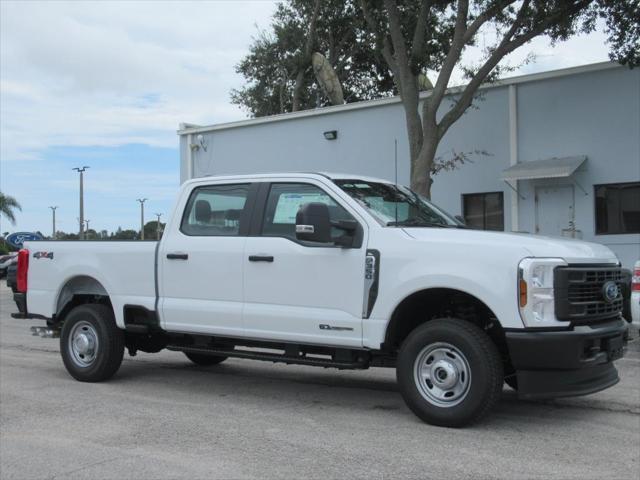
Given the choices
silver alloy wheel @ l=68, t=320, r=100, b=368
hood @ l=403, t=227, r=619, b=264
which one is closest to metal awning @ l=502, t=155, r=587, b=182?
hood @ l=403, t=227, r=619, b=264

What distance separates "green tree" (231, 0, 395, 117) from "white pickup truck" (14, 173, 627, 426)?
2416cm

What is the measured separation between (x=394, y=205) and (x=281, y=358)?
173cm

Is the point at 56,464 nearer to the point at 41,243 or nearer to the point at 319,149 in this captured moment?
the point at 41,243

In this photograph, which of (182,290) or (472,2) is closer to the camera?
(182,290)

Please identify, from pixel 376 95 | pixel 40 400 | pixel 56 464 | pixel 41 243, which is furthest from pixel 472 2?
pixel 376 95

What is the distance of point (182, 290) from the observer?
6902 millimetres

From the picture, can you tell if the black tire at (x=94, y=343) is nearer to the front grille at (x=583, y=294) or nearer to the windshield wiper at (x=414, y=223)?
the windshield wiper at (x=414, y=223)

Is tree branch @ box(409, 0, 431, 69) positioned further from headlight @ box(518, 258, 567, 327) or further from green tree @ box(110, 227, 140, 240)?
headlight @ box(518, 258, 567, 327)

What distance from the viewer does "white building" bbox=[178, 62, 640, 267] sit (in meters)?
A: 15.6

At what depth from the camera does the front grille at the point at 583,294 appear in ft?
17.0

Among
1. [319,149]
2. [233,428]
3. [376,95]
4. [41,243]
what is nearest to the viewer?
[233,428]

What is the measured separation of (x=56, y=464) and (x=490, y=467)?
2.89 metres

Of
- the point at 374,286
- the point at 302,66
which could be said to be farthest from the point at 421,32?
the point at 302,66

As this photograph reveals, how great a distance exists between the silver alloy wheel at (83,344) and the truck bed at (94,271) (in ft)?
1.35
